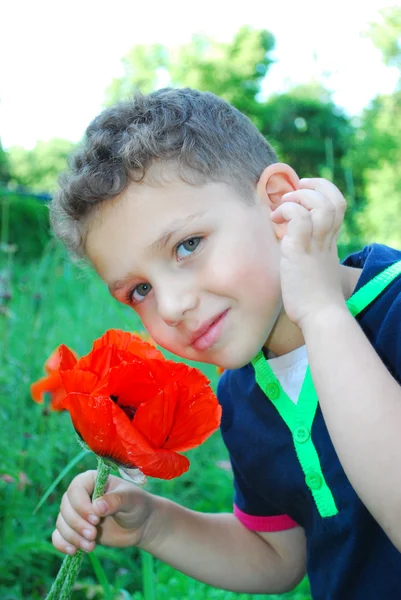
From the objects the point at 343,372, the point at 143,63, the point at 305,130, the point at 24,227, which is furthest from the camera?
the point at 143,63

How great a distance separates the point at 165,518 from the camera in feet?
4.01

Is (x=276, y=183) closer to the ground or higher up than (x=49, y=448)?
higher up

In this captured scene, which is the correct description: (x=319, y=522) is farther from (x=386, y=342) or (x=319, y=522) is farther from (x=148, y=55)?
(x=148, y=55)

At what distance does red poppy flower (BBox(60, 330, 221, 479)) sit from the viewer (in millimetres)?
770

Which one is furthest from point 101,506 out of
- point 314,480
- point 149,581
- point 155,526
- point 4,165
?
point 4,165

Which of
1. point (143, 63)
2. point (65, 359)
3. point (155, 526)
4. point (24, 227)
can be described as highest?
point (65, 359)

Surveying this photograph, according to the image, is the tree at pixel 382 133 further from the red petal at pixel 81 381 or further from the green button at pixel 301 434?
the red petal at pixel 81 381

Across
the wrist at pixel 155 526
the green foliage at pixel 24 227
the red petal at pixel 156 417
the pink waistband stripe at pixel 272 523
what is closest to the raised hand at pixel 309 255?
the red petal at pixel 156 417

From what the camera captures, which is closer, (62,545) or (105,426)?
(105,426)

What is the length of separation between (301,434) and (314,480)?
82mm

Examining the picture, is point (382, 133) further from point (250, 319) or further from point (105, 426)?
point (105, 426)

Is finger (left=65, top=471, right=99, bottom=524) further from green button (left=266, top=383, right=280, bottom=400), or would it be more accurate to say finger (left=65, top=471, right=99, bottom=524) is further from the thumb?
green button (left=266, top=383, right=280, bottom=400)

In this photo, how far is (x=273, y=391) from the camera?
4.04ft

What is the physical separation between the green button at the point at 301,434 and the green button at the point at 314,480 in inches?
2.3
